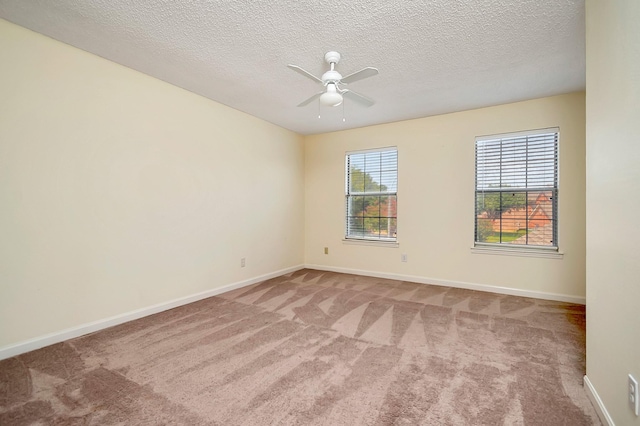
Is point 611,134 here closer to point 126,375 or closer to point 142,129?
point 126,375

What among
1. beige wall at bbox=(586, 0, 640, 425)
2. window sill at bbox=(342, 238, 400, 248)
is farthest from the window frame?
beige wall at bbox=(586, 0, 640, 425)

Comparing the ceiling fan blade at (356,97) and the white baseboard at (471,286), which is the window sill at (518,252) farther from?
the ceiling fan blade at (356,97)

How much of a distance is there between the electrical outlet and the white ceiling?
7.45 feet

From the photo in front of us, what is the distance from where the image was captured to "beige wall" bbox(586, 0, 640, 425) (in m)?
1.16

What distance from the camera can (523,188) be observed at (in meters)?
3.70

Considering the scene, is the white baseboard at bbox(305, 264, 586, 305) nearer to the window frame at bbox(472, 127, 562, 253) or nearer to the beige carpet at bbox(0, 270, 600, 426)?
the beige carpet at bbox(0, 270, 600, 426)

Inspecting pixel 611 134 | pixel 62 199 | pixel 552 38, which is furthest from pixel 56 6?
pixel 552 38

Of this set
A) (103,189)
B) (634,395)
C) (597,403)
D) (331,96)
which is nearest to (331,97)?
(331,96)

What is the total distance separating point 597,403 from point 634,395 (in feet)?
1.76

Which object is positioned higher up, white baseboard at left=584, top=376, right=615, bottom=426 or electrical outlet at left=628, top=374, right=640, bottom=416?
electrical outlet at left=628, top=374, right=640, bottom=416

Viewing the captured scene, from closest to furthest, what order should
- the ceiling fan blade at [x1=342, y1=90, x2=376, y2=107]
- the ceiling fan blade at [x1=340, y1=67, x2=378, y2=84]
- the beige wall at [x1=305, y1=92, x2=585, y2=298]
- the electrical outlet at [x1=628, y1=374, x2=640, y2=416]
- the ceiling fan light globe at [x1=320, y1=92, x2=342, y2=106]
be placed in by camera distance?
the electrical outlet at [x1=628, y1=374, x2=640, y2=416] < the ceiling fan blade at [x1=340, y1=67, x2=378, y2=84] < the ceiling fan light globe at [x1=320, y1=92, x2=342, y2=106] < the ceiling fan blade at [x1=342, y1=90, x2=376, y2=107] < the beige wall at [x1=305, y1=92, x2=585, y2=298]

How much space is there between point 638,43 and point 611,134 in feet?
1.40

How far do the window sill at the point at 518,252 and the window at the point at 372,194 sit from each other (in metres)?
1.28

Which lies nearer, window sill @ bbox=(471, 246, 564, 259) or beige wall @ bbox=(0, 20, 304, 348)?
beige wall @ bbox=(0, 20, 304, 348)
